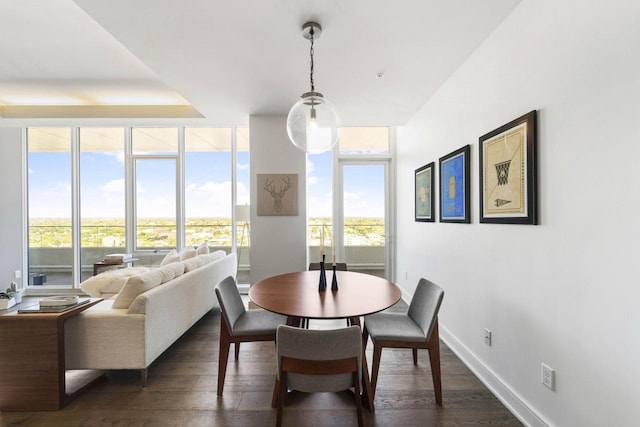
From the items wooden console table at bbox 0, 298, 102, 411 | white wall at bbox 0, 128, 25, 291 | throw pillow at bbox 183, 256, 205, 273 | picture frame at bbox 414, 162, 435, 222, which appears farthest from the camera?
white wall at bbox 0, 128, 25, 291

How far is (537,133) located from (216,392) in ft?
8.99

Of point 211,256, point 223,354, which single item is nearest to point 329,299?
point 223,354

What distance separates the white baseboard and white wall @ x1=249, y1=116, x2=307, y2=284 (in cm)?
201

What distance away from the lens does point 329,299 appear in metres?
1.83

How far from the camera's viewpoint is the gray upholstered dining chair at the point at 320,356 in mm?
1377

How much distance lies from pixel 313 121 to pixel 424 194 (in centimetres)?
194

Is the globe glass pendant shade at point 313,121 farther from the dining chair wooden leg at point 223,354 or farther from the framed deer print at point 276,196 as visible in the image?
the framed deer print at point 276,196

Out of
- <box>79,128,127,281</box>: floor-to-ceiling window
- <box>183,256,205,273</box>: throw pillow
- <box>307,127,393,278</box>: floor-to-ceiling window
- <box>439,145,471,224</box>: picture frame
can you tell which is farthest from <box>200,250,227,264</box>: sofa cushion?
<box>439,145,471,224</box>: picture frame

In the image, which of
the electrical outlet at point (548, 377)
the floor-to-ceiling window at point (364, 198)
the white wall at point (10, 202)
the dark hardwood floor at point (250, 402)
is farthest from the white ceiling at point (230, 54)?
the dark hardwood floor at point (250, 402)

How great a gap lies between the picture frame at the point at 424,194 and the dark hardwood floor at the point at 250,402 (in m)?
1.52

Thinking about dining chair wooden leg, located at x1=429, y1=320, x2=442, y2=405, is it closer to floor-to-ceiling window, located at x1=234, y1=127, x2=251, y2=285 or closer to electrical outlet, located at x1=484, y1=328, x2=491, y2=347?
electrical outlet, located at x1=484, y1=328, x2=491, y2=347

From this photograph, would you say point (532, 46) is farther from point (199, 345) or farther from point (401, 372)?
point (199, 345)

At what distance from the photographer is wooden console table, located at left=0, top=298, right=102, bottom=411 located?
1.83 m

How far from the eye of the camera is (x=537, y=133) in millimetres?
1592
